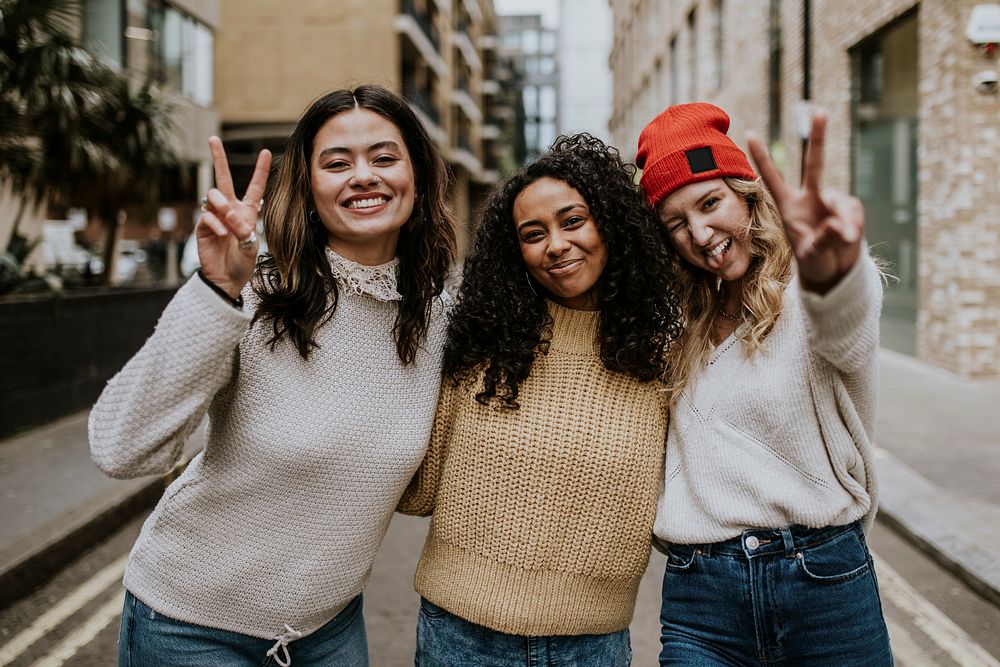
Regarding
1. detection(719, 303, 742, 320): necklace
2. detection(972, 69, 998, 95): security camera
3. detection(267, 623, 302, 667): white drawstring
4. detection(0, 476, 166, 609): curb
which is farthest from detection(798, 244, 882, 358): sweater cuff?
detection(972, 69, 998, 95): security camera

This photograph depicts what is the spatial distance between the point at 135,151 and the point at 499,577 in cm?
929

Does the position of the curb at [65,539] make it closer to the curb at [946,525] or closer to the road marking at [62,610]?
the road marking at [62,610]

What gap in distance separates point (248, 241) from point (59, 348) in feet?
23.5

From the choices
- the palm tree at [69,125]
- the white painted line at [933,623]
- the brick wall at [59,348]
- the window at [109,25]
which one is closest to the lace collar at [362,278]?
the white painted line at [933,623]

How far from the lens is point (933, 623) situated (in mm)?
3848

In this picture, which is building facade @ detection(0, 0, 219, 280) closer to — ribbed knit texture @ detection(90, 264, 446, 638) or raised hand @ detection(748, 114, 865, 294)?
ribbed knit texture @ detection(90, 264, 446, 638)

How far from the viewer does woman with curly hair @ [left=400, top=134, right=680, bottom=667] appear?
2.03 metres

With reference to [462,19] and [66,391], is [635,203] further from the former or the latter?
[462,19]

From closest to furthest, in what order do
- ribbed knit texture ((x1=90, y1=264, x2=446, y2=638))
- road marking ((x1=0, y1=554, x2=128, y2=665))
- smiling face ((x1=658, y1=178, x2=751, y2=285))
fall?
ribbed knit texture ((x1=90, y1=264, x2=446, y2=638)) → smiling face ((x1=658, y1=178, x2=751, y2=285)) → road marking ((x1=0, y1=554, x2=128, y2=665))

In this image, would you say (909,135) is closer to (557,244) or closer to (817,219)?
(557,244)

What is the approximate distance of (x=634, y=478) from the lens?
2.04 meters

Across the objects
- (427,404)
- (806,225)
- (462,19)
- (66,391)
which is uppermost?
(462,19)

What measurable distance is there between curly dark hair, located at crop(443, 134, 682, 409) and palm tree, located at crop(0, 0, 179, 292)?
695 centimetres

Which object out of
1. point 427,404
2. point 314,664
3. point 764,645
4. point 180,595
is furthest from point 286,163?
point 764,645
